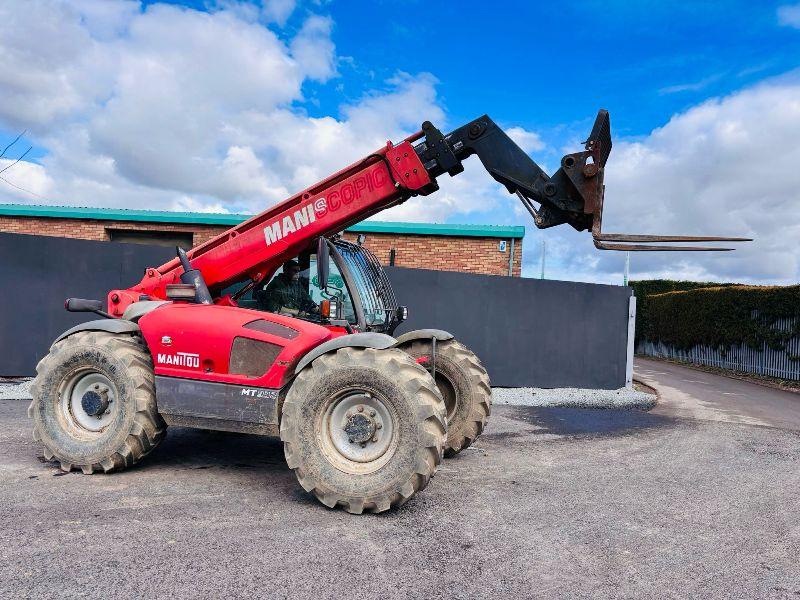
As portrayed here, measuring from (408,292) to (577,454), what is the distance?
19.1 feet

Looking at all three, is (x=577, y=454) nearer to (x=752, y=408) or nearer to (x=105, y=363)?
(x=105, y=363)

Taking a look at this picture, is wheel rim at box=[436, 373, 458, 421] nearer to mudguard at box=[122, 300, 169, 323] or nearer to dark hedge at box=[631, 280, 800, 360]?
mudguard at box=[122, 300, 169, 323]

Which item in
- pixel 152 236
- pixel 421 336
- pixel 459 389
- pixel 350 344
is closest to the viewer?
pixel 350 344

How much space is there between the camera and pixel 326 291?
548 cm

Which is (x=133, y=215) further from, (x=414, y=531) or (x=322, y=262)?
(x=414, y=531)

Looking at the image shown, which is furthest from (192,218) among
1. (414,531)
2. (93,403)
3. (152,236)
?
(414,531)

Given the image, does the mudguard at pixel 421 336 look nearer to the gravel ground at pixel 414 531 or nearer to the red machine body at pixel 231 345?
the red machine body at pixel 231 345

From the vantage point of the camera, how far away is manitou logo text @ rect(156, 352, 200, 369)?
192 inches

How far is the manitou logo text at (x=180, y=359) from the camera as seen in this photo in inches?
192

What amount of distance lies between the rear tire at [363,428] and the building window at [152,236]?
558 inches

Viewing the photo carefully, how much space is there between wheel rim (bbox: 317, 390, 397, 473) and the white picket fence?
1619 cm

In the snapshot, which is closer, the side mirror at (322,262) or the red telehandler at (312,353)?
the red telehandler at (312,353)

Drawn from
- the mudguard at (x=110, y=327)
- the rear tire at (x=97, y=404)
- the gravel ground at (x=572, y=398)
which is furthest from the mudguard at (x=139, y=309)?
the gravel ground at (x=572, y=398)

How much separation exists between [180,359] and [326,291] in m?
1.40
